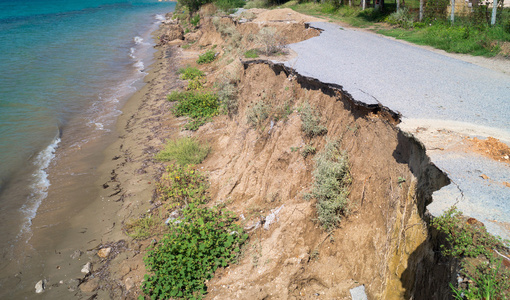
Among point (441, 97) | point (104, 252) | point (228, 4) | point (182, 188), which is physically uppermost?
point (228, 4)

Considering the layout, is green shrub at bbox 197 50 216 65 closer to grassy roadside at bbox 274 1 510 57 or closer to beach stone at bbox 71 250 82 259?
grassy roadside at bbox 274 1 510 57

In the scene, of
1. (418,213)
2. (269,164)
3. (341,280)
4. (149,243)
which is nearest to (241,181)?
(269,164)

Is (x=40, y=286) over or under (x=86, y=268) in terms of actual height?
under

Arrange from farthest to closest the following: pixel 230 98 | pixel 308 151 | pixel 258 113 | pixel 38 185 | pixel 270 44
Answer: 1. pixel 230 98
2. pixel 270 44
3. pixel 38 185
4. pixel 258 113
5. pixel 308 151

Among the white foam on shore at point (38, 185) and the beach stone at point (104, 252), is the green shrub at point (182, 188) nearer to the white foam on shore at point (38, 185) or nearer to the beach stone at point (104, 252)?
the beach stone at point (104, 252)

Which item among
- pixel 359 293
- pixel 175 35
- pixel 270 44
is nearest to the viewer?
pixel 359 293

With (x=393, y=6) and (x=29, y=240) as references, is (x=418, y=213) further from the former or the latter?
(x=393, y=6)

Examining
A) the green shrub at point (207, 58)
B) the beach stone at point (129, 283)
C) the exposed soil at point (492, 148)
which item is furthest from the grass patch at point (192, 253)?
the green shrub at point (207, 58)

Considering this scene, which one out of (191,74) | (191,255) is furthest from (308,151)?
(191,74)

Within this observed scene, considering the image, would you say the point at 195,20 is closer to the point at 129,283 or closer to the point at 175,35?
the point at 175,35
